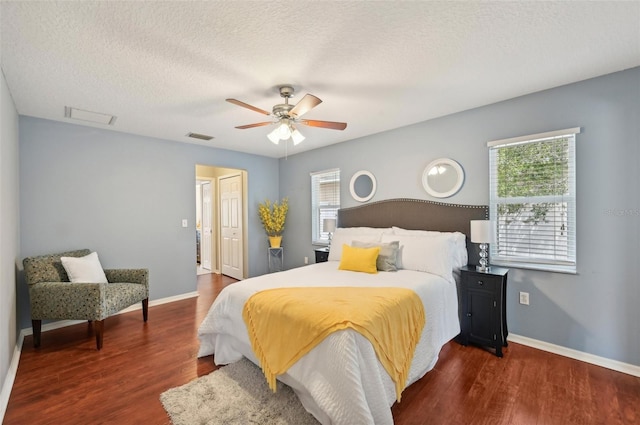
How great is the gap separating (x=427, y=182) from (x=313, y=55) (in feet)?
7.17

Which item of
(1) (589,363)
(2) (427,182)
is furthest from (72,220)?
(1) (589,363)

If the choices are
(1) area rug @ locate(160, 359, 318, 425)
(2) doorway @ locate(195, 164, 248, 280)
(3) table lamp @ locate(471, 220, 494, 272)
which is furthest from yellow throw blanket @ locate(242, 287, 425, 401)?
(2) doorway @ locate(195, 164, 248, 280)

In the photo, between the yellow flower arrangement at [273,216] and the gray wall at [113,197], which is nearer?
the gray wall at [113,197]

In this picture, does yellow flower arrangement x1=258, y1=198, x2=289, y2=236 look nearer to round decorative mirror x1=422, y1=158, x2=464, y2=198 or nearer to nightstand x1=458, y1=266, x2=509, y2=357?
round decorative mirror x1=422, y1=158, x2=464, y2=198

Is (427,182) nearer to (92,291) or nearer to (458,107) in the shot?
(458,107)

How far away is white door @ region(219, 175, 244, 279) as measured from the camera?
221 inches

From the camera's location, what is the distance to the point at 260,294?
7.47ft

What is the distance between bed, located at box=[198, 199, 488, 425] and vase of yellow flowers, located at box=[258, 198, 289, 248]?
1.45 metres

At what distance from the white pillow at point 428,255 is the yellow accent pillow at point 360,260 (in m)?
0.31

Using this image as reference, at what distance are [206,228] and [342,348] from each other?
5916mm

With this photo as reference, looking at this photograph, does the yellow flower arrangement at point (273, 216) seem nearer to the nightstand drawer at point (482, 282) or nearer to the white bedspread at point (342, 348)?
the white bedspread at point (342, 348)

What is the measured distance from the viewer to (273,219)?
5.49 m

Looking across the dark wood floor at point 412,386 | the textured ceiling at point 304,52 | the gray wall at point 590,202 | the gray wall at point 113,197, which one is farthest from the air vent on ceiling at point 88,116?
the gray wall at point 590,202

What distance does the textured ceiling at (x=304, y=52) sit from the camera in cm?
166
